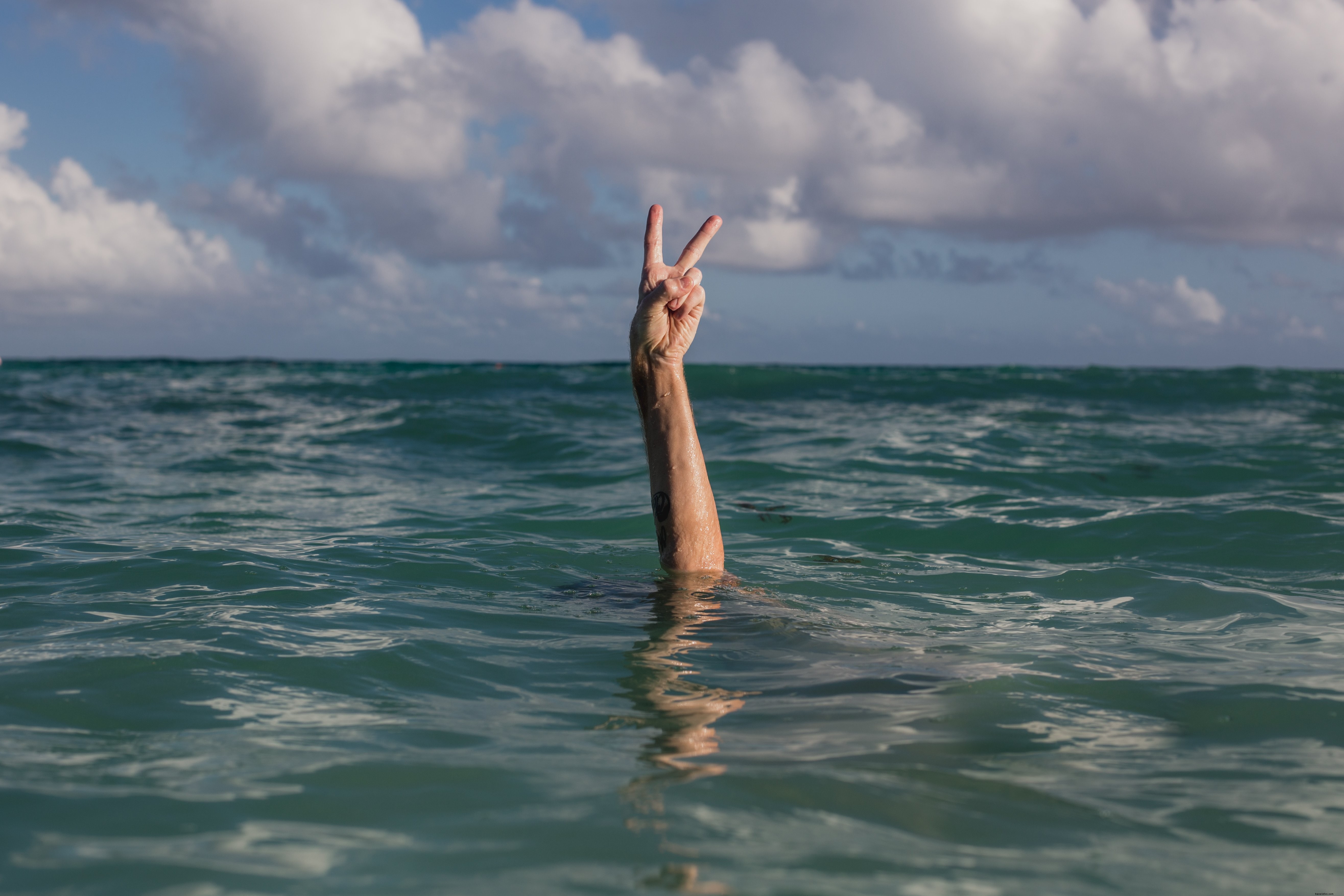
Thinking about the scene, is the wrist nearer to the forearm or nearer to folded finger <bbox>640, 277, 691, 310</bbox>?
the forearm

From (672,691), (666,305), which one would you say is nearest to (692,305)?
(666,305)

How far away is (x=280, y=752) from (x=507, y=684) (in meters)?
0.88

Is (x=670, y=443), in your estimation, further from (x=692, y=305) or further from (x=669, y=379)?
(x=692, y=305)

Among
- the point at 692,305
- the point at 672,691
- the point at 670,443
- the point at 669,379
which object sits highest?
the point at 692,305

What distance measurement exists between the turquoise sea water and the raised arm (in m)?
0.44

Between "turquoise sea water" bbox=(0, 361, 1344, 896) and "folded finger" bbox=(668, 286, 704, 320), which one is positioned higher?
"folded finger" bbox=(668, 286, 704, 320)

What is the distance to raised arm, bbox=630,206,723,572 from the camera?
410cm

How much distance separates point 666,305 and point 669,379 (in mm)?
319

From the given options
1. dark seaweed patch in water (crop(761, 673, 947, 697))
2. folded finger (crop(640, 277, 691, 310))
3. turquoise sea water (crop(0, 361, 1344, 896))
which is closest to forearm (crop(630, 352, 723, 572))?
folded finger (crop(640, 277, 691, 310))

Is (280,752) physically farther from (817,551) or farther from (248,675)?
(817,551)

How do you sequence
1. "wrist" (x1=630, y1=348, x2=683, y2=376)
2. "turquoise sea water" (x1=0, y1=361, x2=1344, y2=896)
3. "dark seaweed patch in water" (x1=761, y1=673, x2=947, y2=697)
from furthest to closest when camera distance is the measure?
"wrist" (x1=630, y1=348, x2=683, y2=376), "dark seaweed patch in water" (x1=761, y1=673, x2=947, y2=697), "turquoise sea water" (x1=0, y1=361, x2=1344, y2=896)

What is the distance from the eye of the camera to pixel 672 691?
3.15 m

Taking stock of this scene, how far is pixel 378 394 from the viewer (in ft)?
64.5

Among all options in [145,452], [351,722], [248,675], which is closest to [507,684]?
[351,722]
